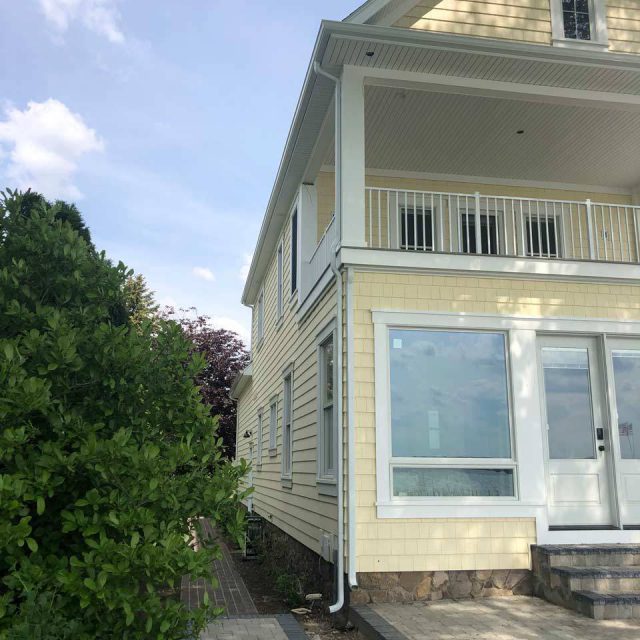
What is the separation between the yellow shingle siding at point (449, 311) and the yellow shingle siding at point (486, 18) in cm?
305

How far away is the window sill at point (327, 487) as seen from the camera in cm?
714

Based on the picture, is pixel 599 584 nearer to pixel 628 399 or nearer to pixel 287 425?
pixel 628 399

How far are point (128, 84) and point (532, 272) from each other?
12718 millimetres

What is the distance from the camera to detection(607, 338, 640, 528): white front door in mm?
7074

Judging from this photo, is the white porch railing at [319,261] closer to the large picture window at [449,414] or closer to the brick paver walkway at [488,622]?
the large picture window at [449,414]

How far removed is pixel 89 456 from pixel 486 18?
693cm

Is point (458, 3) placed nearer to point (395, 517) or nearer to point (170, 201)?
point (395, 517)

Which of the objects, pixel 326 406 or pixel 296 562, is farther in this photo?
pixel 296 562

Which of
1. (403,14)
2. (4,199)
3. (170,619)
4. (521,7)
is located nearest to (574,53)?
(521,7)

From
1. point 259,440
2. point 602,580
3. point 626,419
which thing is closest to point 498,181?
point 626,419

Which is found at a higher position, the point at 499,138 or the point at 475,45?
the point at 499,138

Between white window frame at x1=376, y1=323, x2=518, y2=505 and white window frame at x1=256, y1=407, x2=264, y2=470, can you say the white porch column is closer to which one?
white window frame at x1=376, y1=323, x2=518, y2=505

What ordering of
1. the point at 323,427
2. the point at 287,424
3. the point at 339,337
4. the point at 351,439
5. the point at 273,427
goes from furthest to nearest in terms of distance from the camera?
the point at 273,427 < the point at 287,424 < the point at 323,427 < the point at 339,337 < the point at 351,439

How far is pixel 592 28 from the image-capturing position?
8.36m
